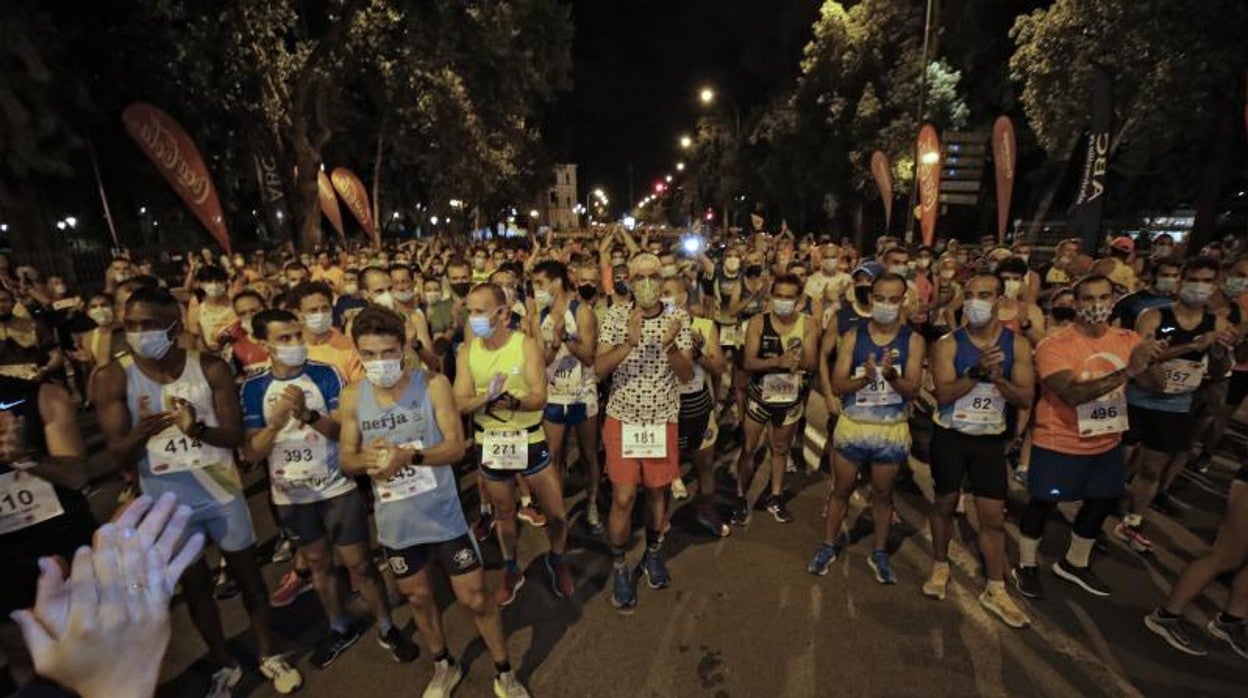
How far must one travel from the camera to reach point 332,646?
3.89 meters

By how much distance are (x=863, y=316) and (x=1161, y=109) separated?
1297 cm

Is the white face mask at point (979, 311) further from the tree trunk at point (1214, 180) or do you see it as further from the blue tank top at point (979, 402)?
the tree trunk at point (1214, 180)

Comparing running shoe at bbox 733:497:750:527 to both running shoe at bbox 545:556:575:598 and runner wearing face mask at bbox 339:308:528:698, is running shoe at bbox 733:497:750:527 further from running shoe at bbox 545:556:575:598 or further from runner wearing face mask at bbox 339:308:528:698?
runner wearing face mask at bbox 339:308:528:698

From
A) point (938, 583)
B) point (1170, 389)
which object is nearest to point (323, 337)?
point (938, 583)

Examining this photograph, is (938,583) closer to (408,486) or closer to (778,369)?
(778,369)

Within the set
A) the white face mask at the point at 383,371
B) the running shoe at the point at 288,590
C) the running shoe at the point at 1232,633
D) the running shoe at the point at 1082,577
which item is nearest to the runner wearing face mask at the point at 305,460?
the white face mask at the point at 383,371

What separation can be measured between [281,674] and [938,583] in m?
4.23

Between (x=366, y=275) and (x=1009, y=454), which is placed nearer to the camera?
(x=366, y=275)

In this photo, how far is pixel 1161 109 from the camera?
13.2 metres

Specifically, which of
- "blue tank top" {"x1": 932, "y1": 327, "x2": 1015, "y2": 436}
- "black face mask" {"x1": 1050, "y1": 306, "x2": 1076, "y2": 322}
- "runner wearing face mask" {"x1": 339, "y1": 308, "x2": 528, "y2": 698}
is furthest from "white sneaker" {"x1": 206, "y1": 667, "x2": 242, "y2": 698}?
"black face mask" {"x1": 1050, "y1": 306, "x2": 1076, "y2": 322}

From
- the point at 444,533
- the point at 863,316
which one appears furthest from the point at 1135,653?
the point at 444,533

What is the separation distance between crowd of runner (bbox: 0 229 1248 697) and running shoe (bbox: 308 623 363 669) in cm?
2

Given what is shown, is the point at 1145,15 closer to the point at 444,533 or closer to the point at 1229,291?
the point at 1229,291

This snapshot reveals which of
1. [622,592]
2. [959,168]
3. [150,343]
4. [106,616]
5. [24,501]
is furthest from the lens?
[959,168]
